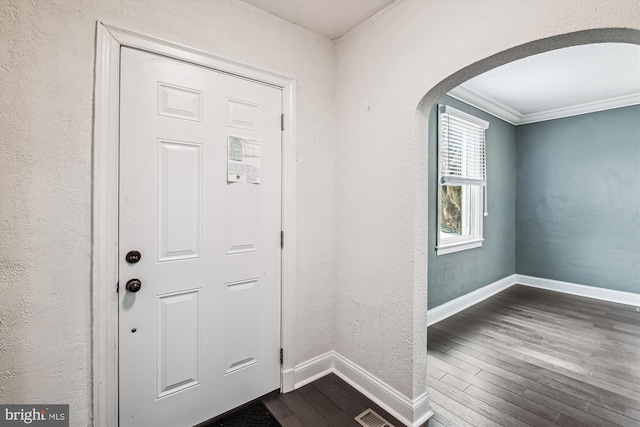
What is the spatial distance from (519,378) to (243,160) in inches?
100.0

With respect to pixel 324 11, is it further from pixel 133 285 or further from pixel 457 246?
pixel 457 246

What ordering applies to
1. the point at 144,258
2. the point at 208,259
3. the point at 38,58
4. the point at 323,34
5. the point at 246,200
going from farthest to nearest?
1. the point at 323,34
2. the point at 246,200
3. the point at 208,259
4. the point at 144,258
5. the point at 38,58

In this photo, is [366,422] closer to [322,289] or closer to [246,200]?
[322,289]

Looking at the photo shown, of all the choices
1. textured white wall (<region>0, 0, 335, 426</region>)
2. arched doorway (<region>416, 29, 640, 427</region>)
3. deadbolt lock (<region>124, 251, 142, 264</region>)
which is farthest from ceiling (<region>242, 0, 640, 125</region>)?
deadbolt lock (<region>124, 251, 142, 264</region>)

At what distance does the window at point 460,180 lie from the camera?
10.6 feet

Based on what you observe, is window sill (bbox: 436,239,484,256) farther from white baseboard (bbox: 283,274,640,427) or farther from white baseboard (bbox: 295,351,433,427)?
white baseboard (bbox: 295,351,433,427)

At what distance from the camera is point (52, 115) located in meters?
1.25

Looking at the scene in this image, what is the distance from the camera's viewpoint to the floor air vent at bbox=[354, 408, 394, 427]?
1.66 metres

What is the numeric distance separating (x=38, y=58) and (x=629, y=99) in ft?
18.6

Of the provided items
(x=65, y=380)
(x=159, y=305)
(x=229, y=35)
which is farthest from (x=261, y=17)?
(x=65, y=380)

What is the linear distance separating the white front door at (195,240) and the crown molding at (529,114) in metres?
2.62

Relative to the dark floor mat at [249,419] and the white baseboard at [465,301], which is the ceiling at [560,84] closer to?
the white baseboard at [465,301]

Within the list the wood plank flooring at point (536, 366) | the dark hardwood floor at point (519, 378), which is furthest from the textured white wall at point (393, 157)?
the wood plank flooring at point (536, 366)

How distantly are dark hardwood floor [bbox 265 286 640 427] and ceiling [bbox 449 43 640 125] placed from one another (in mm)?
2610
